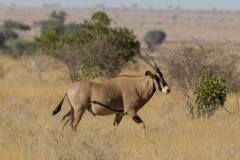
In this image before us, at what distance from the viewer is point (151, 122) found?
1319 centimetres

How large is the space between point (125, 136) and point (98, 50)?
1073 centimetres

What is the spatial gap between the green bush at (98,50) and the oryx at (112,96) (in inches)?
369

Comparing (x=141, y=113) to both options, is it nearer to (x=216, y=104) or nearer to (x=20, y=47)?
(x=216, y=104)

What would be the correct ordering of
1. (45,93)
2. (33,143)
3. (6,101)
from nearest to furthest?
(33,143) → (6,101) → (45,93)

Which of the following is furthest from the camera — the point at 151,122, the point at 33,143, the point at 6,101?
the point at 6,101

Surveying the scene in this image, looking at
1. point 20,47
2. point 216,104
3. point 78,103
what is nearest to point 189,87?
point 216,104

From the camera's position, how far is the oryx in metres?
11.1

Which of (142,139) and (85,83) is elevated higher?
(85,83)

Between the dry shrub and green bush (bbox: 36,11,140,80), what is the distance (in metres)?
6.05

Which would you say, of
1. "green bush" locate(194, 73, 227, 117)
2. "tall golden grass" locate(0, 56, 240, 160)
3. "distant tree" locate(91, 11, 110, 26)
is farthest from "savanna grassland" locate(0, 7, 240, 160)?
"distant tree" locate(91, 11, 110, 26)

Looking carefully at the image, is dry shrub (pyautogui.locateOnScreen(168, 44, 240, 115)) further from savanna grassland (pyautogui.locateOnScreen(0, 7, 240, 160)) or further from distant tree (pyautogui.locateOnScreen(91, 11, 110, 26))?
distant tree (pyautogui.locateOnScreen(91, 11, 110, 26))

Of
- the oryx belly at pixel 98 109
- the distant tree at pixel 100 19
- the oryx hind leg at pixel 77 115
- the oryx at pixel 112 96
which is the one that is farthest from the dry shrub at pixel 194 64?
the distant tree at pixel 100 19

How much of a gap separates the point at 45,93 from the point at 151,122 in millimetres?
6475

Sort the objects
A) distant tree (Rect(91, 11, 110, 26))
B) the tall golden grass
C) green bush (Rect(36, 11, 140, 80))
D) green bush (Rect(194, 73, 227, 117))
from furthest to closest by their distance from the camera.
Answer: distant tree (Rect(91, 11, 110, 26)) → green bush (Rect(36, 11, 140, 80)) → green bush (Rect(194, 73, 227, 117)) → the tall golden grass
